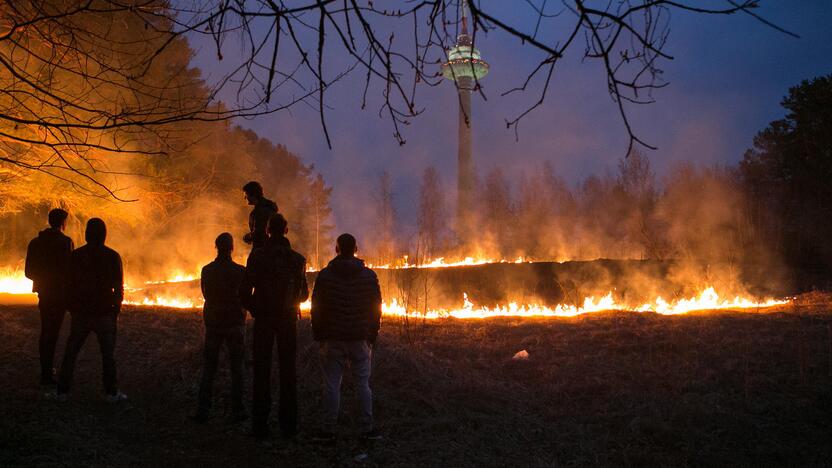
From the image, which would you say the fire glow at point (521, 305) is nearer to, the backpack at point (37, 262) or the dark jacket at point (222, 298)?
the backpack at point (37, 262)

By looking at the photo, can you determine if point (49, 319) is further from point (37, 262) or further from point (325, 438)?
point (325, 438)

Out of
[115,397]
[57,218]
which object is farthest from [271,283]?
[57,218]

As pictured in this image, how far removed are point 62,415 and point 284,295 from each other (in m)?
2.53

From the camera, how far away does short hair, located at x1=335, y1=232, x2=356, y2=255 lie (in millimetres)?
5223

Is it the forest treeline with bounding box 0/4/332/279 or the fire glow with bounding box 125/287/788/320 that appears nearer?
the fire glow with bounding box 125/287/788/320

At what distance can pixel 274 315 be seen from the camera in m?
5.00

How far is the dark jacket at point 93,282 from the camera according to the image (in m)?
5.32

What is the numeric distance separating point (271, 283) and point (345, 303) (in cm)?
73

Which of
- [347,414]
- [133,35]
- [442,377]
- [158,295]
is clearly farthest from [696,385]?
[133,35]

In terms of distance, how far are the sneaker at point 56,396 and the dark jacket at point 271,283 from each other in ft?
7.73

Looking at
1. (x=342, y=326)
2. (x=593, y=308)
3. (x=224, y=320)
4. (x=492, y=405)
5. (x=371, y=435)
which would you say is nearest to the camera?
(x=342, y=326)

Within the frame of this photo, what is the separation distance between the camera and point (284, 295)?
197 inches

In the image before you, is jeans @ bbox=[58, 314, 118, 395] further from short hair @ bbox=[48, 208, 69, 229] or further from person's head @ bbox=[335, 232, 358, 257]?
person's head @ bbox=[335, 232, 358, 257]

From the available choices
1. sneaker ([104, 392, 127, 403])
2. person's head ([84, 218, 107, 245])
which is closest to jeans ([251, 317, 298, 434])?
sneaker ([104, 392, 127, 403])
